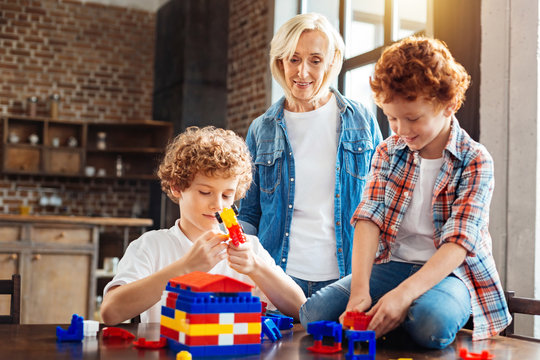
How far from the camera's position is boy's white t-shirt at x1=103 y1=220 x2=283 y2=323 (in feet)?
5.43

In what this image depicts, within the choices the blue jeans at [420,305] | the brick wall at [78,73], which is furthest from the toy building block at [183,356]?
the brick wall at [78,73]

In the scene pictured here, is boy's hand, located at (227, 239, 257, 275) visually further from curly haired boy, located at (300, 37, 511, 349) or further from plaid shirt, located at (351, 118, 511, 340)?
plaid shirt, located at (351, 118, 511, 340)

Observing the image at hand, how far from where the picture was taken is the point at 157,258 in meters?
1.75

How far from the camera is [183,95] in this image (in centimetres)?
643

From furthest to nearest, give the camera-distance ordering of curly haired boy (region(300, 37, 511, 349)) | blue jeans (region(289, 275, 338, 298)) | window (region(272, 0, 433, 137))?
window (region(272, 0, 433, 137))
blue jeans (region(289, 275, 338, 298))
curly haired boy (region(300, 37, 511, 349))

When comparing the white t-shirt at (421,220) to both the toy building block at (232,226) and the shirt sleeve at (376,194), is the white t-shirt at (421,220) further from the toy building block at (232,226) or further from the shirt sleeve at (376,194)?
the toy building block at (232,226)

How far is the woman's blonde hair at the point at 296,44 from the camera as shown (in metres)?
2.25

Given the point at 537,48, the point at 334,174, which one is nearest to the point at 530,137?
the point at 537,48

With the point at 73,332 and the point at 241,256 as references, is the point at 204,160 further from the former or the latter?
the point at 73,332

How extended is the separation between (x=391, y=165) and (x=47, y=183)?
6058mm

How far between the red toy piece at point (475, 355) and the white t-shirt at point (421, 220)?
0.40m

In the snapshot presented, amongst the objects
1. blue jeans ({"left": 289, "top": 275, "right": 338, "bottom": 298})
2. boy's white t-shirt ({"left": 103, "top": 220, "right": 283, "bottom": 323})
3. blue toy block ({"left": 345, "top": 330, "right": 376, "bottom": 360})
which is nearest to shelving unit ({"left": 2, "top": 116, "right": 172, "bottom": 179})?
blue jeans ({"left": 289, "top": 275, "right": 338, "bottom": 298})

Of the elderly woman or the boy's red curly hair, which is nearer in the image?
the boy's red curly hair

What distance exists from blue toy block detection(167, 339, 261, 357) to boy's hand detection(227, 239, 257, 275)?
306mm
